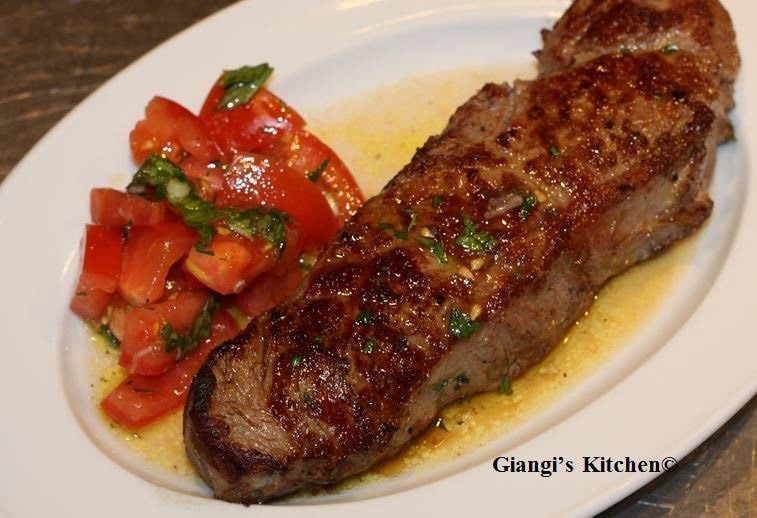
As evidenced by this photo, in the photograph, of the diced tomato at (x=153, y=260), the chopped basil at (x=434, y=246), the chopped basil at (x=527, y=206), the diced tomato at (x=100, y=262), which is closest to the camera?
the chopped basil at (x=434, y=246)

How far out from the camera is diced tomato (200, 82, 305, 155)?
5164 mm

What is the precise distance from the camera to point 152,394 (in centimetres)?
436

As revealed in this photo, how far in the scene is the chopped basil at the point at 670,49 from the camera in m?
4.46

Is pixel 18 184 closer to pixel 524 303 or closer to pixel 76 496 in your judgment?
pixel 76 496

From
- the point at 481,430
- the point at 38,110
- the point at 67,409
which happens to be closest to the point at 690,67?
the point at 481,430

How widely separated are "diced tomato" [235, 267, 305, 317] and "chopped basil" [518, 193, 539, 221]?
1.33m

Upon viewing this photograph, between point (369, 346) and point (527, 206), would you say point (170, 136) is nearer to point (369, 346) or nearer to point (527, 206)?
point (369, 346)

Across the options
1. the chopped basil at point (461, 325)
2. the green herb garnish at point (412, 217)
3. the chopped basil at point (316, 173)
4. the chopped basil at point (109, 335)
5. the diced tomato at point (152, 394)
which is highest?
the green herb garnish at point (412, 217)

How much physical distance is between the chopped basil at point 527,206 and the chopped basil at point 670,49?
1179 mm

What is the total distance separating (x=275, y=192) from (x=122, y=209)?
0.82 metres

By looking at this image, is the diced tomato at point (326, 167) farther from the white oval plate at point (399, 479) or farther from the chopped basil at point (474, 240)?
the chopped basil at point (474, 240)

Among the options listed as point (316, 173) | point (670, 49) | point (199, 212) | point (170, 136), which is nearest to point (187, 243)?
point (199, 212)

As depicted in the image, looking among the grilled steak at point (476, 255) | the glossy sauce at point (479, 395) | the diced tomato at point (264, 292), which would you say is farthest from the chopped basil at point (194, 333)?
the grilled steak at point (476, 255)

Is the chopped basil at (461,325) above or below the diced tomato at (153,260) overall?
below
